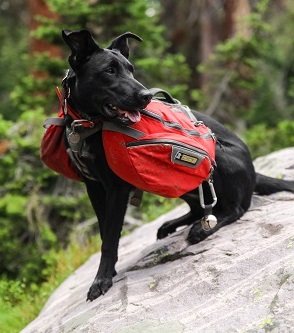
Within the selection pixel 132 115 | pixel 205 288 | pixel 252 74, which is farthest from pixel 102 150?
pixel 252 74

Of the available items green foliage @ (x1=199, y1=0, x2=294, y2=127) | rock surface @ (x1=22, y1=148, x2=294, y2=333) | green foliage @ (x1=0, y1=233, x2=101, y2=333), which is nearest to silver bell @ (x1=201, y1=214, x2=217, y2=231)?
rock surface @ (x1=22, y1=148, x2=294, y2=333)

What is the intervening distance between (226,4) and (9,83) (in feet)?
30.1

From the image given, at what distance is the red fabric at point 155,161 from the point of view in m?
3.84

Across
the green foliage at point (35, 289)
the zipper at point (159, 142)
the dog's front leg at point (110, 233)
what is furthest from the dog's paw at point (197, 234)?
the green foliage at point (35, 289)

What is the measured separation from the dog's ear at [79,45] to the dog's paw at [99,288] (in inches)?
57.8

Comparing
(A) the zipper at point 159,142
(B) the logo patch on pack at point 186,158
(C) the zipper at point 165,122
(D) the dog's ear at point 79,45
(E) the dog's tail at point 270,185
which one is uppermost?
(D) the dog's ear at point 79,45

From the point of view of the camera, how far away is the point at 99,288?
4066mm

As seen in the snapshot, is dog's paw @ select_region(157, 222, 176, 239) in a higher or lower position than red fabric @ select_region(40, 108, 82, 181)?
lower

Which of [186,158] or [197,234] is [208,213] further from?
[186,158]

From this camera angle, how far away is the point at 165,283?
12.4 feet

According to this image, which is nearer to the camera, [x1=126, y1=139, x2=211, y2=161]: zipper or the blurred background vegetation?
[x1=126, y1=139, x2=211, y2=161]: zipper

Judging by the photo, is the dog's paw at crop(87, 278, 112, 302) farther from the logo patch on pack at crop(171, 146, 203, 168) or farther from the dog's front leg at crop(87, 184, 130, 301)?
the logo patch on pack at crop(171, 146, 203, 168)

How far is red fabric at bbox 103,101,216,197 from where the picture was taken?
3.84 m

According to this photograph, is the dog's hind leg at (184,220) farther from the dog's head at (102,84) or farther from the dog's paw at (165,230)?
the dog's head at (102,84)
